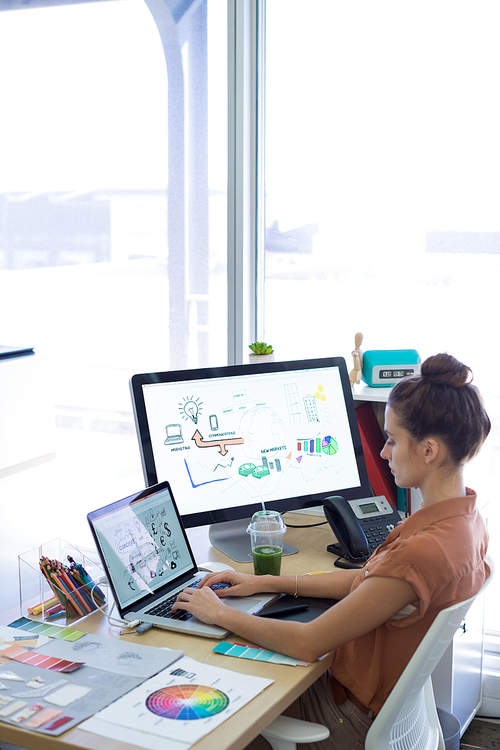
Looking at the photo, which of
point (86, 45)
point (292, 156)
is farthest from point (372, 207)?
point (86, 45)

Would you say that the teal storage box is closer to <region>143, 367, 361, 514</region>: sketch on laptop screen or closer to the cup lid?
<region>143, 367, 361, 514</region>: sketch on laptop screen

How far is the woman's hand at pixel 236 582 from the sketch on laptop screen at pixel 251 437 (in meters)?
0.25

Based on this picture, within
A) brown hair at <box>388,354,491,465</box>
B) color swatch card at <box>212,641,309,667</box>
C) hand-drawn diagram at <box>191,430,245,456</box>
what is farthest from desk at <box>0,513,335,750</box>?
brown hair at <box>388,354,491,465</box>

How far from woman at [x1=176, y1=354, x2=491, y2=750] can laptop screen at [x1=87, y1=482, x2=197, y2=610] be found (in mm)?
98

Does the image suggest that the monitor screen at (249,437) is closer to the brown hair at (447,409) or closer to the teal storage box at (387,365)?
the teal storage box at (387,365)

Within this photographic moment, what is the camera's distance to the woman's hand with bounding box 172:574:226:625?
139 cm

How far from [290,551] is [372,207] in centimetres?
129

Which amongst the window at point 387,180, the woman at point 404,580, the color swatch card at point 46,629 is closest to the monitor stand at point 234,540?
the woman at point 404,580

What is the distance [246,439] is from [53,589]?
0.60 m

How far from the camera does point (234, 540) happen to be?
1863 mm

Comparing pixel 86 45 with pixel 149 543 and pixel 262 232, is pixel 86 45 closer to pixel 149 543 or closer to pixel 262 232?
pixel 262 232

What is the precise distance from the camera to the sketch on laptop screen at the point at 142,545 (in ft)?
4.66

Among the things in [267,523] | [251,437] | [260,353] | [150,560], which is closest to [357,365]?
[260,353]

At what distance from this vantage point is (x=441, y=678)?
6.43 feet
